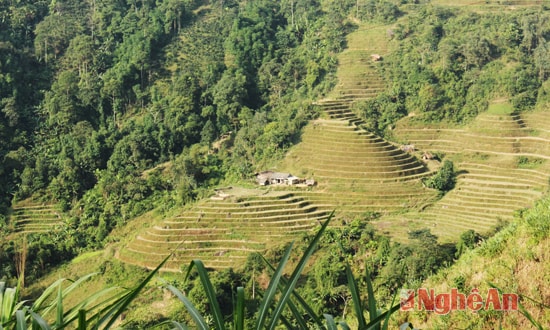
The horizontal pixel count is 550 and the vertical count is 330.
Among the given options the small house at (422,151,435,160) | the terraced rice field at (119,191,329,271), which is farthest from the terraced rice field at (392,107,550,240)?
the terraced rice field at (119,191,329,271)

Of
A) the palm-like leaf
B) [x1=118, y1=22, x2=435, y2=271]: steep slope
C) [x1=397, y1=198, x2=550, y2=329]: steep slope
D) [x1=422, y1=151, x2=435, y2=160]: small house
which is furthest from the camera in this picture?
[x1=422, y1=151, x2=435, y2=160]: small house

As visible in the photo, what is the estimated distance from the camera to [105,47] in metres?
25.7

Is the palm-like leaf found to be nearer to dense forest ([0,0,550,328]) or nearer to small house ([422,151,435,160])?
dense forest ([0,0,550,328])

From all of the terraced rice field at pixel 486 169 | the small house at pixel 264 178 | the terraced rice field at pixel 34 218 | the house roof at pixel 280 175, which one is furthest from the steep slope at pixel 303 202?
the terraced rice field at pixel 34 218

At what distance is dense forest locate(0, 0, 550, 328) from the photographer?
16.9 metres

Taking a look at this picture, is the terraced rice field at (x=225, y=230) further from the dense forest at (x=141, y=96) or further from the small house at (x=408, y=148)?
the small house at (x=408, y=148)

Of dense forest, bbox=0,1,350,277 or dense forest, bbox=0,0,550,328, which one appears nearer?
dense forest, bbox=0,0,550,328

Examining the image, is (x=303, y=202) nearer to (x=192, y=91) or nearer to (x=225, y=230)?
(x=225, y=230)

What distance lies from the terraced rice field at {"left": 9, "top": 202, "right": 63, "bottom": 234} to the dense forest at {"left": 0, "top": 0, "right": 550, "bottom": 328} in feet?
1.11

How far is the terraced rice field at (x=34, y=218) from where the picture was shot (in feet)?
55.0

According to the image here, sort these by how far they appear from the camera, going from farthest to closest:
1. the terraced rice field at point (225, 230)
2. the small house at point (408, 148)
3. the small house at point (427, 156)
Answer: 1. the small house at point (408, 148)
2. the small house at point (427, 156)
3. the terraced rice field at point (225, 230)

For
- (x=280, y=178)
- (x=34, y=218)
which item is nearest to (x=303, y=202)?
(x=280, y=178)

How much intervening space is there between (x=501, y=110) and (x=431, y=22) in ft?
24.5

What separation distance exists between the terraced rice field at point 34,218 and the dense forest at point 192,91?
337 mm
